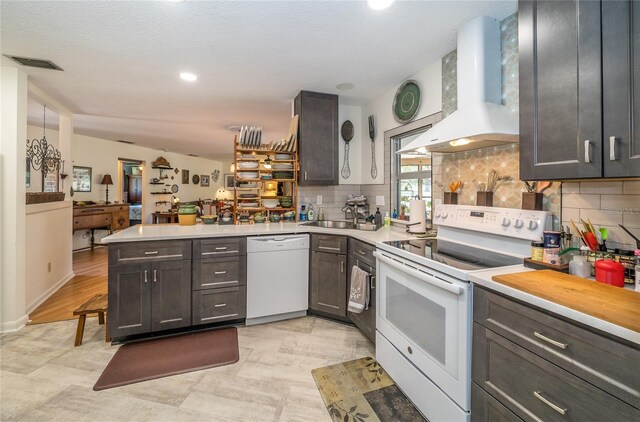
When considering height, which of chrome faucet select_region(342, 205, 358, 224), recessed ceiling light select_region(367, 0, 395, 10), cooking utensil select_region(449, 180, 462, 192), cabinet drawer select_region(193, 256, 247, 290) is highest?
recessed ceiling light select_region(367, 0, 395, 10)

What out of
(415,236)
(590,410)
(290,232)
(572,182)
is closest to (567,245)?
(572,182)

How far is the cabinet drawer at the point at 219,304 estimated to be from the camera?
2.61 meters

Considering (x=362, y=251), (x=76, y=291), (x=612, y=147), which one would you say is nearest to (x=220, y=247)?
(x=362, y=251)

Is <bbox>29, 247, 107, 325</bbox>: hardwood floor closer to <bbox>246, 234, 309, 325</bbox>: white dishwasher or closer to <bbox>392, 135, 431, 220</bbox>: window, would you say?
<bbox>246, 234, 309, 325</bbox>: white dishwasher

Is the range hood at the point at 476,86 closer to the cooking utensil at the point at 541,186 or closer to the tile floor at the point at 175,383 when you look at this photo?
the cooking utensil at the point at 541,186

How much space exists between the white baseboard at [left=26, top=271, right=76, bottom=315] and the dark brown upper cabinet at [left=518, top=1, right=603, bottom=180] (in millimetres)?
4480

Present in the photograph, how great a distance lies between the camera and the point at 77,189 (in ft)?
19.7

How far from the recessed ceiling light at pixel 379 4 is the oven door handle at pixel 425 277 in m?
1.57

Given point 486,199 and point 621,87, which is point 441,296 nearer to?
point 486,199

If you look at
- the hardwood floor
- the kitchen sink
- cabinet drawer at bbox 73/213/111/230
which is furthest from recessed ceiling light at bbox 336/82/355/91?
cabinet drawer at bbox 73/213/111/230

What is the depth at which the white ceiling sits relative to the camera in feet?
6.12

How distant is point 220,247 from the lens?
2668 millimetres

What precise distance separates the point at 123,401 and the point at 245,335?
0.98 meters

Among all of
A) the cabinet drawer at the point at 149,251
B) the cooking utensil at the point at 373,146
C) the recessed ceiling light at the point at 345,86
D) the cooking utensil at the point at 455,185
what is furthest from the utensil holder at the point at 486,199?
the cabinet drawer at the point at 149,251
